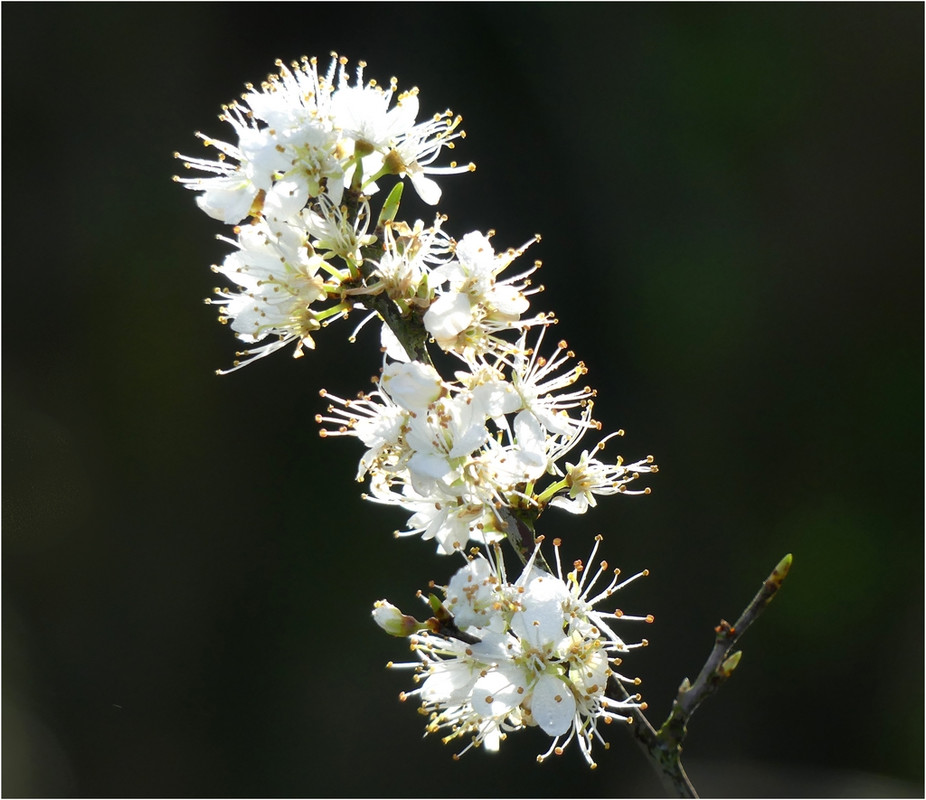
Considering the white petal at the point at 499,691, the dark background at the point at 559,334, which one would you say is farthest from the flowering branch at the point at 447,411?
the dark background at the point at 559,334

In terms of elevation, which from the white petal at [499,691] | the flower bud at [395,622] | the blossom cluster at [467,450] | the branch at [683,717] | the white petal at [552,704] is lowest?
the branch at [683,717]

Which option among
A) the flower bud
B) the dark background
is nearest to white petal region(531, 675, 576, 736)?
the flower bud

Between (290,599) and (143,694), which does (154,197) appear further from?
(143,694)

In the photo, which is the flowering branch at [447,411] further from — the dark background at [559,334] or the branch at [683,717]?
the dark background at [559,334]

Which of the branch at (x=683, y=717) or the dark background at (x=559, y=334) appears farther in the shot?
the dark background at (x=559, y=334)

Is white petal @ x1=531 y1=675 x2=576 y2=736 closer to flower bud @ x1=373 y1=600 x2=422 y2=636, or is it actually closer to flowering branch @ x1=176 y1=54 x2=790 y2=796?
flowering branch @ x1=176 y1=54 x2=790 y2=796

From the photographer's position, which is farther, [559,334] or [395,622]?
[559,334]

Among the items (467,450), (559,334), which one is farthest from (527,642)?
(559,334)

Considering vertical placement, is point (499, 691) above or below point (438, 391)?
below

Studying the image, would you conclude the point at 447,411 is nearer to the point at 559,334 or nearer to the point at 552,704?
the point at 552,704
